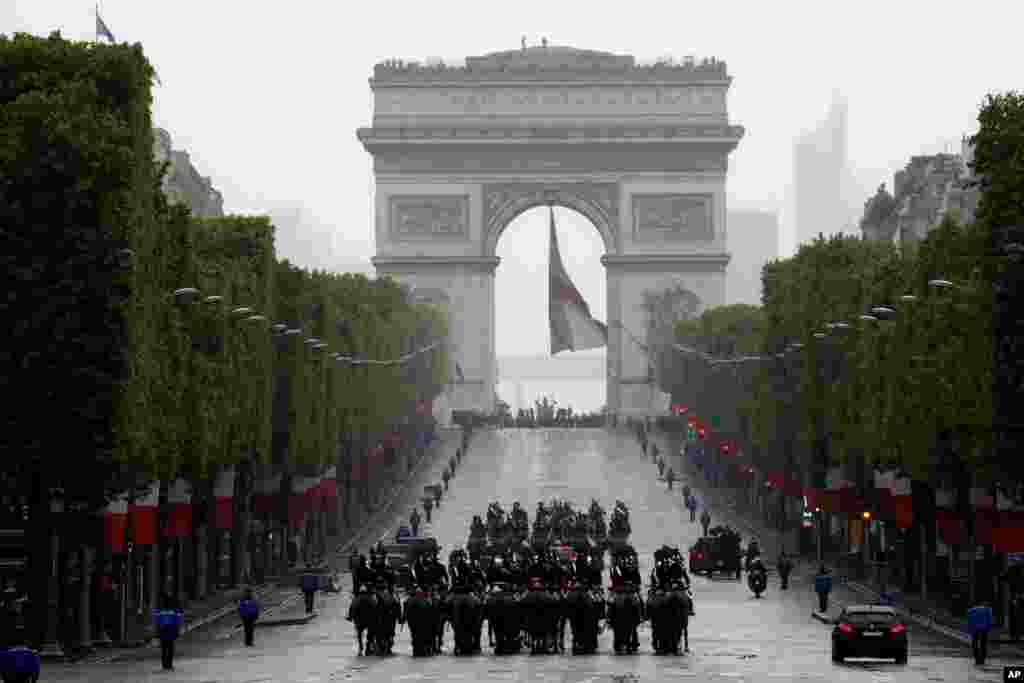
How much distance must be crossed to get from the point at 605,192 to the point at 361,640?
129 metres

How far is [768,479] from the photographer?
4151 inches

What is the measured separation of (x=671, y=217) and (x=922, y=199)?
4628 cm

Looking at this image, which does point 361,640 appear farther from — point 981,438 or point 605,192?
point 605,192

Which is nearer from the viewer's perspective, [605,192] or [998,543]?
[998,543]

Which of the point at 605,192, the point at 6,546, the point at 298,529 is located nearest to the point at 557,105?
the point at 605,192

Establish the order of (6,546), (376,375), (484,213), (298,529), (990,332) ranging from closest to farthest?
(990,332), (6,546), (298,529), (376,375), (484,213)

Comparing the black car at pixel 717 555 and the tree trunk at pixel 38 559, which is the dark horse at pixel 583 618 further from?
the black car at pixel 717 555

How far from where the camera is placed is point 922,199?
137 metres

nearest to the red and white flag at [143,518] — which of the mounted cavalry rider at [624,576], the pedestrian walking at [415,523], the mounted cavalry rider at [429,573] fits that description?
the mounted cavalry rider at [429,573]

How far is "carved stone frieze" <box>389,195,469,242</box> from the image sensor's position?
182 metres

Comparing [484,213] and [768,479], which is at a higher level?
[484,213]

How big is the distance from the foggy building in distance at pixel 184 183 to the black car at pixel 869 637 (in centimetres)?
8682

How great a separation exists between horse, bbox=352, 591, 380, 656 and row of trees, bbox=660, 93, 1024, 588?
11.8 metres

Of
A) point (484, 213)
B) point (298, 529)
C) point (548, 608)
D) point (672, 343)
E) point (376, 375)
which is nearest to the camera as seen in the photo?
point (548, 608)
